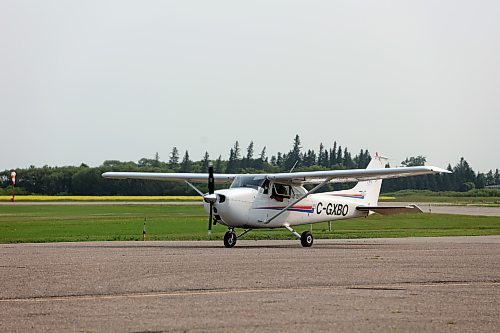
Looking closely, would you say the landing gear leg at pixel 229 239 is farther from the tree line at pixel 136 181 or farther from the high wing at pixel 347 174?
the tree line at pixel 136 181

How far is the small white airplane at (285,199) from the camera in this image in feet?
92.4

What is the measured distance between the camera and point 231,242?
2819cm

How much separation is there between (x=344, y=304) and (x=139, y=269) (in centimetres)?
655

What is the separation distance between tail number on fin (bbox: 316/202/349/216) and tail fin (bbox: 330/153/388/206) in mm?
658

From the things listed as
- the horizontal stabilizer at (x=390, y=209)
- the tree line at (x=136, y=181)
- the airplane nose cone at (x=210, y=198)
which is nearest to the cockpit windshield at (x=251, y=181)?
the airplane nose cone at (x=210, y=198)

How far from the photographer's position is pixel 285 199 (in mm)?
30562

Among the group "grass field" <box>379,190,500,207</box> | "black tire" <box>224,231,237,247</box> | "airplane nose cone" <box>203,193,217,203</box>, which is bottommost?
"black tire" <box>224,231,237,247</box>

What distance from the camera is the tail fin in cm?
3384

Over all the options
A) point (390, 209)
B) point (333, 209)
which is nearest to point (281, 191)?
point (333, 209)

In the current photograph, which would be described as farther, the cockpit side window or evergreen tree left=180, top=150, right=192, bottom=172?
evergreen tree left=180, top=150, right=192, bottom=172

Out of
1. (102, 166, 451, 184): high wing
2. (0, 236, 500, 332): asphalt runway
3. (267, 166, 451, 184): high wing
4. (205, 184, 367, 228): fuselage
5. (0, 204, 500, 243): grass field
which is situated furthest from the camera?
(0, 204, 500, 243): grass field

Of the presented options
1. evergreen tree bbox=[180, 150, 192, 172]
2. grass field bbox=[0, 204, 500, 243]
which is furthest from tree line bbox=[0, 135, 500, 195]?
grass field bbox=[0, 204, 500, 243]

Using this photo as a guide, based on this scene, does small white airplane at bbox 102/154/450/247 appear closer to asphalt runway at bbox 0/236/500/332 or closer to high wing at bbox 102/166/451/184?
high wing at bbox 102/166/451/184

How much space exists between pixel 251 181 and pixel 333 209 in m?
4.23
